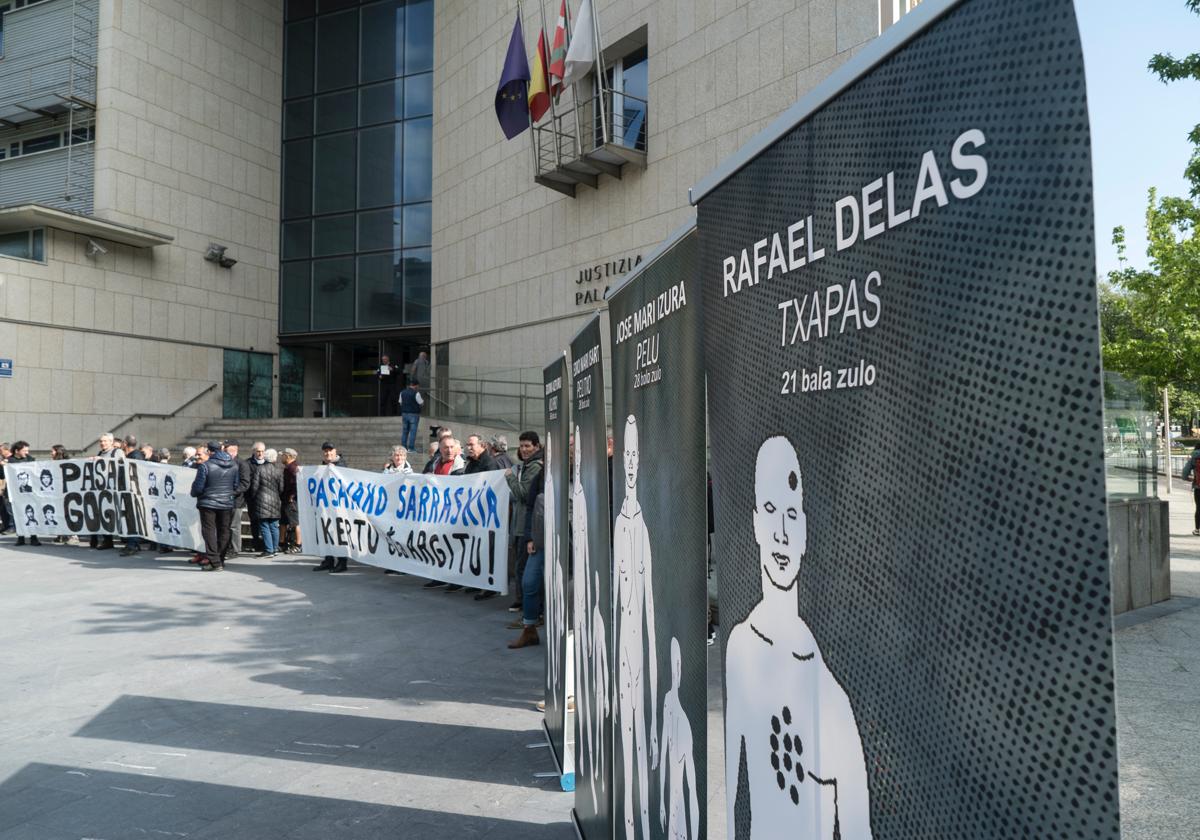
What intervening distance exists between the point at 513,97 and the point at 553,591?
17.7 metres

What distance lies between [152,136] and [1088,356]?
3064cm

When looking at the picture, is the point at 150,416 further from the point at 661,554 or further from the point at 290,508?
the point at 661,554

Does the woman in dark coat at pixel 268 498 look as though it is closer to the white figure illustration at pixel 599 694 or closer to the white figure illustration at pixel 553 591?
the white figure illustration at pixel 553 591

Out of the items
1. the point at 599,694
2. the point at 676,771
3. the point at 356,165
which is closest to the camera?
the point at 676,771

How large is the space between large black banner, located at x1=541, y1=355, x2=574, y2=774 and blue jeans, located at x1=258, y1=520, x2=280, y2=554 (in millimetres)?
9883

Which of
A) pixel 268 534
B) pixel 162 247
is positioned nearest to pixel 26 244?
pixel 162 247

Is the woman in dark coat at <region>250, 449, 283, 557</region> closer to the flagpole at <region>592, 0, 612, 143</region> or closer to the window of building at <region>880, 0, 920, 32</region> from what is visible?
the flagpole at <region>592, 0, 612, 143</region>

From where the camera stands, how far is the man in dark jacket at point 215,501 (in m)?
12.3

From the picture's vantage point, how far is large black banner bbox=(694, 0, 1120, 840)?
875mm

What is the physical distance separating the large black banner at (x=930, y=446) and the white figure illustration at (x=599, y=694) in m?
1.47

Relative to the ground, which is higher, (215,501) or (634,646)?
(634,646)

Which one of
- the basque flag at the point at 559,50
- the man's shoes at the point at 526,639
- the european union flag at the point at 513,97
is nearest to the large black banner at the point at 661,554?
the man's shoes at the point at 526,639

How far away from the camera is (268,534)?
44.7ft

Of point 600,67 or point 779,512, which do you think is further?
point 600,67
